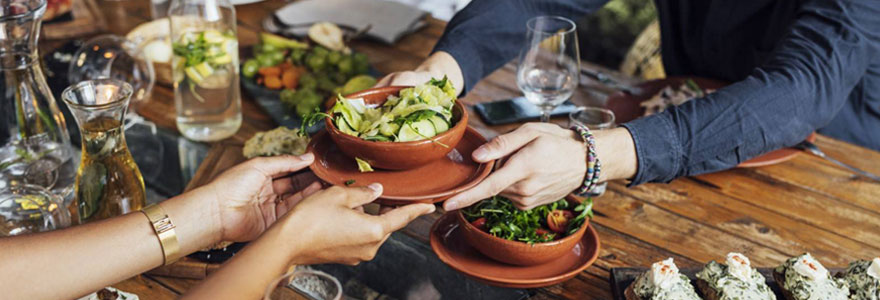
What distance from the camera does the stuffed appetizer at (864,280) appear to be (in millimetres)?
1302

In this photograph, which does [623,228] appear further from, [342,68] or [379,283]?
[342,68]

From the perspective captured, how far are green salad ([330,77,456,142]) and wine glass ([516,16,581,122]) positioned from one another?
16.2 inches

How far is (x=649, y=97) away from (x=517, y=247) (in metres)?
0.95

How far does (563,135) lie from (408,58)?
113 centimetres

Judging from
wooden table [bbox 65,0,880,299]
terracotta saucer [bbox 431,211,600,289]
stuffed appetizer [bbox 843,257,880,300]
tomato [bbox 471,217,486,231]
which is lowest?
wooden table [bbox 65,0,880,299]

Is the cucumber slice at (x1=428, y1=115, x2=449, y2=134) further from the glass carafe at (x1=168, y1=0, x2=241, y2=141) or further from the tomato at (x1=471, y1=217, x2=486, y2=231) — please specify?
the glass carafe at (x1=168, y1=0, x2=241, y2=141)

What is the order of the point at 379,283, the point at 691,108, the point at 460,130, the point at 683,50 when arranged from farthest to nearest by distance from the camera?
1. the point at 683,50
2. the point at 691,108
3. the point at 379,283
4. the point at 460,130

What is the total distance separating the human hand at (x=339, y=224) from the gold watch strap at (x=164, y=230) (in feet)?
0.86

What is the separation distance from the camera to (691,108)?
1.67 metres

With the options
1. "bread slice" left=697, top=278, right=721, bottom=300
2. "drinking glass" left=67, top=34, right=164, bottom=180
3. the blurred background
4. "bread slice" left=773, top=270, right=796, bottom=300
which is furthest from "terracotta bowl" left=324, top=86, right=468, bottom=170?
the blurred background

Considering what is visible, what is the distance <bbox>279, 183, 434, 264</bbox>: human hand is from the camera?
1.21 metres

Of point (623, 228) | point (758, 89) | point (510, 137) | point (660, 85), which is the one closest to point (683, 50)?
point (660, 85)

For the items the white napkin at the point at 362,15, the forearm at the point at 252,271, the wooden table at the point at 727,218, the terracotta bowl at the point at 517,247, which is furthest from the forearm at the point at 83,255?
the white napkin at the point at 362,15

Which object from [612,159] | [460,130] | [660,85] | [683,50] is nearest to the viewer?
[460,130]
